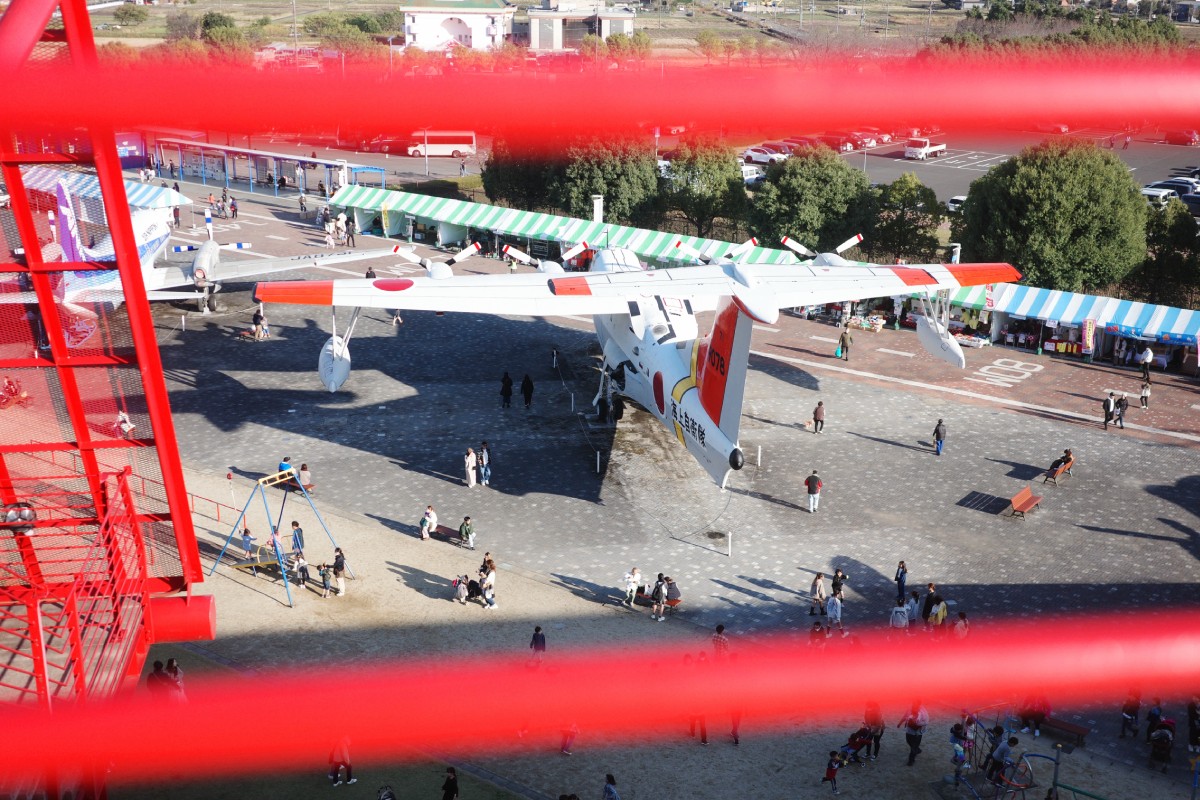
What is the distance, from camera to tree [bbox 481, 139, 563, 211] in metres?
66.8

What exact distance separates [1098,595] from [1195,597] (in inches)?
98.7

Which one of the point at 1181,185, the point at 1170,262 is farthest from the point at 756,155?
the point at 1170,262

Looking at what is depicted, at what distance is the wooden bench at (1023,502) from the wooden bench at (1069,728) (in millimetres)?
10052

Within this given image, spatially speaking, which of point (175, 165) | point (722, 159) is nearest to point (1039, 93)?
point (722, 159)

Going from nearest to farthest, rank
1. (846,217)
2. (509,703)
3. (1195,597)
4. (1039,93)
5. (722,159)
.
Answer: (1039,93) < (509,703) < (1195,597) < (846,217) < (722,159)

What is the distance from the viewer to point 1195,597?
2973 cm

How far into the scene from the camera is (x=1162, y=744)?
2358 centimetres

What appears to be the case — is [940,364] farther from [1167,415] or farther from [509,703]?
[509,703]

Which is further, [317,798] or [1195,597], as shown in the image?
[1195,597]

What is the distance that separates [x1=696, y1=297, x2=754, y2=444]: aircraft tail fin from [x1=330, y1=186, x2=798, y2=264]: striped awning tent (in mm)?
21829

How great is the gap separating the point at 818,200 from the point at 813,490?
86.9 ft

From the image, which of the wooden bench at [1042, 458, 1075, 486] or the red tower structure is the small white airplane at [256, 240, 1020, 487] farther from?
the red tower structure

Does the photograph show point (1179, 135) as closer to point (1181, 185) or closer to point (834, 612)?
point (834, 612)

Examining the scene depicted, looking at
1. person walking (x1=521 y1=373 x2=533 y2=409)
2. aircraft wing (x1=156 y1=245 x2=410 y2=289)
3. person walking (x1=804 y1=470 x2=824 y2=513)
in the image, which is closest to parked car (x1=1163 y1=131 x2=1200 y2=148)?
person walking (x1=804 y1=470 x2=824 y2=513)
